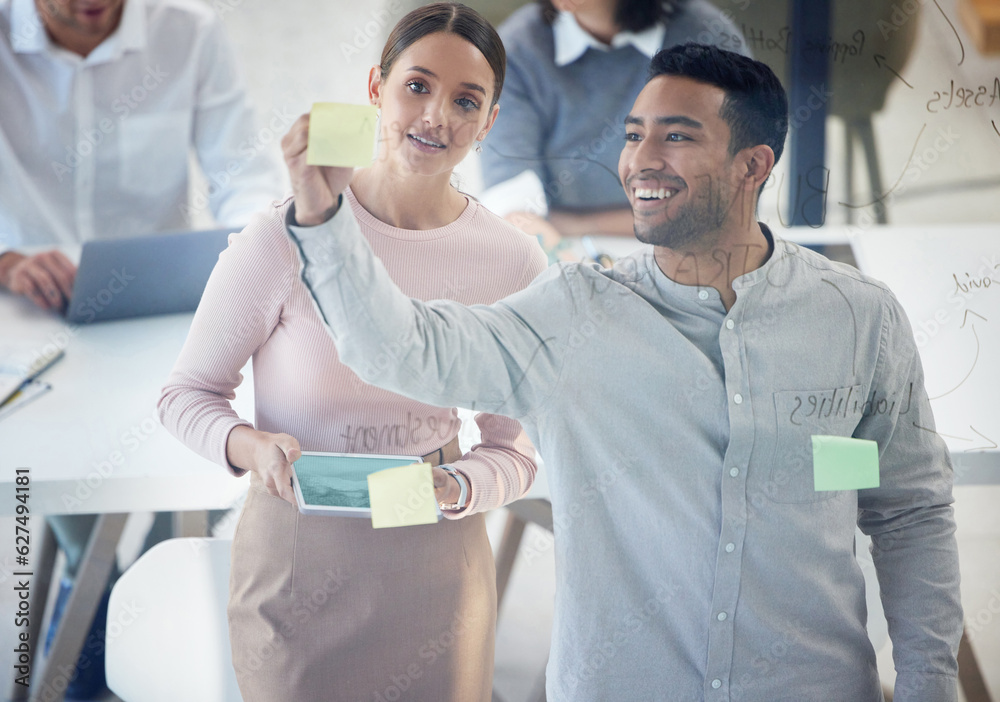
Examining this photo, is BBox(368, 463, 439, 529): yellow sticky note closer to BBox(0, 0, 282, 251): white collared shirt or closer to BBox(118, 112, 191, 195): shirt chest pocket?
BBox(0, 0, 282, 251): white collared shirt

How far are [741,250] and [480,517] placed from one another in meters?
0.54

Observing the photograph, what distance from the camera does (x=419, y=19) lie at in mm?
1099

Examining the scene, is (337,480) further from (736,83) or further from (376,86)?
(736,83)

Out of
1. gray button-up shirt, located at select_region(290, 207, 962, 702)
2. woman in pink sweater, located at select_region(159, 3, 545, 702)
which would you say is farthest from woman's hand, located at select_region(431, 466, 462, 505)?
gray button-up shirt, located at select_region(290, 207, 962, 702)

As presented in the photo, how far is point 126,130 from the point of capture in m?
1.79

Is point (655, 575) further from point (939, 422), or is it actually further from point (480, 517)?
point (939, 422)

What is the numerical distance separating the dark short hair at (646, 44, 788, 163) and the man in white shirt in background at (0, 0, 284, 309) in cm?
106

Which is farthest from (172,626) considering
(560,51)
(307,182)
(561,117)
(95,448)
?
(560,51)

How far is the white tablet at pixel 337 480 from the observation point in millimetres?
1052

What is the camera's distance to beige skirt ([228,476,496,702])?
3.76 feet

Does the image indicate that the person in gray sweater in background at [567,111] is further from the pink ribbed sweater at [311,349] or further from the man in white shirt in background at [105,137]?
the pink ribbed sweater at [311,349]

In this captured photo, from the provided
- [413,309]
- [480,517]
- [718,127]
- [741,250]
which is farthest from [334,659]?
[718,127]

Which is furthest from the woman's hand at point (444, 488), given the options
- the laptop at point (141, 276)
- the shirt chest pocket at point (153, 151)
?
the shirt chest pocket at point (153, 151)

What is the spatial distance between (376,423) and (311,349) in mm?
134
